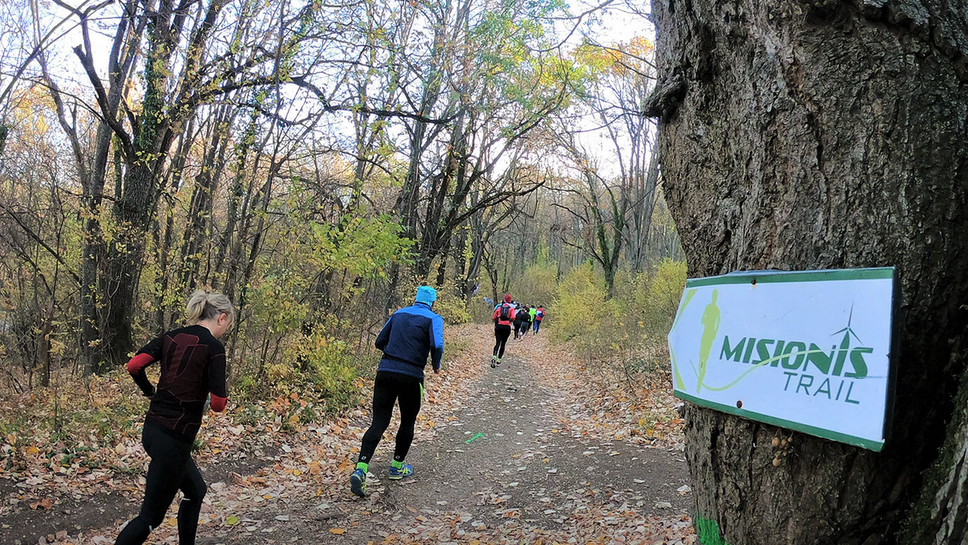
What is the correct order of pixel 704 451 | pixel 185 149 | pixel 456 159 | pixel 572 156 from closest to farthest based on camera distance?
pixel 704 451 → pixel 185 149 → pixel 456 159 → pixel 572 156

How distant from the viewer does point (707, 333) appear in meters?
1.95

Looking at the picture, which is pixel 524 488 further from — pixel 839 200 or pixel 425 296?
pixel 839 200

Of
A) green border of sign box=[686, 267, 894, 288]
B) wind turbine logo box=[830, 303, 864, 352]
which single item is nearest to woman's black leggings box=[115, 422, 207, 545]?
green border of sign box=[686, 267, 894, 288]

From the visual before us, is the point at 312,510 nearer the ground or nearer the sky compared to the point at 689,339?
nearer the ground

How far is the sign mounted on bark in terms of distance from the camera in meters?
1.42

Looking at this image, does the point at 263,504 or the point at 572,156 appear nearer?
the point at 263,504

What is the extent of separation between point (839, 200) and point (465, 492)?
4.97 meters

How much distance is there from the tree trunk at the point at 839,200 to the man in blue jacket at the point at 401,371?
3.72 meters

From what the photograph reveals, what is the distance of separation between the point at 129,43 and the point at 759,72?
9.68m

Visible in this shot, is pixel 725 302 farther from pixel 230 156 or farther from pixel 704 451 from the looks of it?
pixel 230 156

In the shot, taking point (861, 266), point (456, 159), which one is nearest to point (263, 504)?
point (861, 266)

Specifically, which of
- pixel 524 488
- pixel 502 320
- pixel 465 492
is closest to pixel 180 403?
pixel 465 492

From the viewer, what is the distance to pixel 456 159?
1641cm

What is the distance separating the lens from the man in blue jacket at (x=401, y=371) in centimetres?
534
